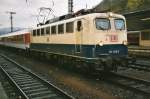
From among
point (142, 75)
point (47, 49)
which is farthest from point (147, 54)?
point (142, 75)

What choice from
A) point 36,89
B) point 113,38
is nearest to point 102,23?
point 113,38

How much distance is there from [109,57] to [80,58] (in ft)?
5.24

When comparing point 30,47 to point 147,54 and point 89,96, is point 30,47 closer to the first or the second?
point 147,54

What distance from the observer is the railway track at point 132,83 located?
1142 centimetres

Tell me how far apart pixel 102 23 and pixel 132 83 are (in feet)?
11.0

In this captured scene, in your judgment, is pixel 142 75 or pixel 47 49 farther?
pixel 47 49

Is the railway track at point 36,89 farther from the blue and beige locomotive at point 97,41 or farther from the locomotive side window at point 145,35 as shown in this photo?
the locomotive side window at point 145,35

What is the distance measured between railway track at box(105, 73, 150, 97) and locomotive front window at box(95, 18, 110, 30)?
2.52 m

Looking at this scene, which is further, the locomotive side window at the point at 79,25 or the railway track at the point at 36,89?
the locomotive side window at the point at 79,25

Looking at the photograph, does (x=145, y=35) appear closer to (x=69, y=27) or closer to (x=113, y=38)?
(x=69, y=27)

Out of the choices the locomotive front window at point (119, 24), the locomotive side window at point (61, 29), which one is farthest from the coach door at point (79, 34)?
the locomotive side window at point (61, 29)

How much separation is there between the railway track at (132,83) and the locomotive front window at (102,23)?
252 centimetres

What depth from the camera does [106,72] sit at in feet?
50.9

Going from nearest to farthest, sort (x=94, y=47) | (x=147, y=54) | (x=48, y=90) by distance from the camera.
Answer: (x=48, y=90), (x=94, y=47), (x=147, y=54)
